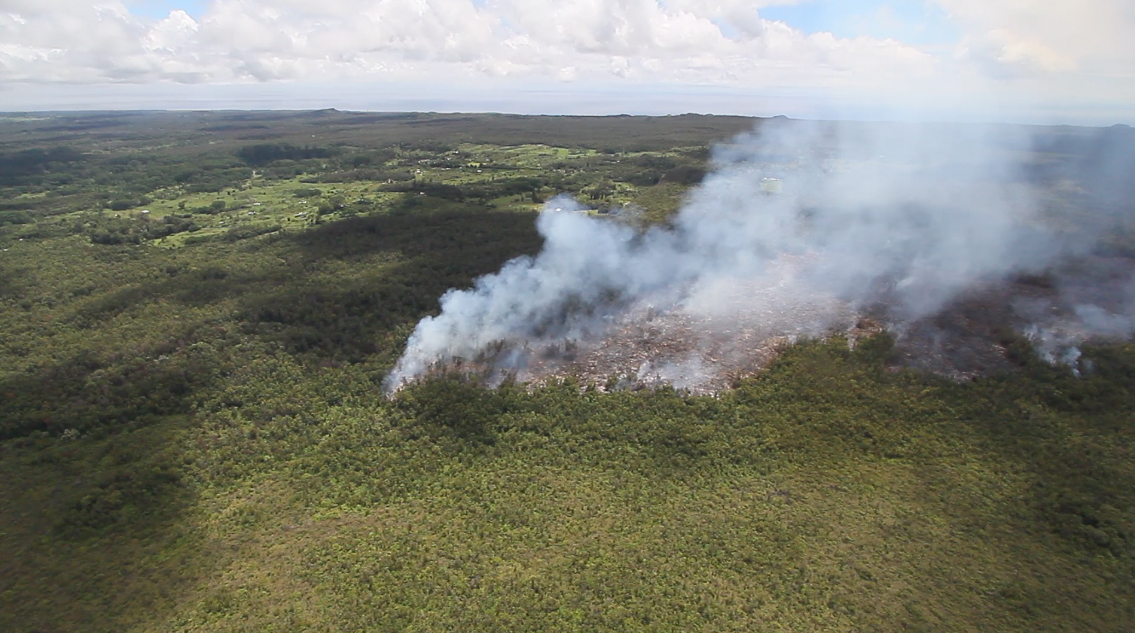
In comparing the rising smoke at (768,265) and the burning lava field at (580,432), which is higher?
the rising smoke at (768,265)

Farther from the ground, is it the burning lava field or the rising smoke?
the rising smoke

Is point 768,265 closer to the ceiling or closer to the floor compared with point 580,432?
closer to the ceiling

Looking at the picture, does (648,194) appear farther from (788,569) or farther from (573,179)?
(788,569)

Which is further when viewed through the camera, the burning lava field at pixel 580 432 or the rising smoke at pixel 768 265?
the rising smoke at pixel 768 265

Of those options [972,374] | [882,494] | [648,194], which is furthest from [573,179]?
[882,494]

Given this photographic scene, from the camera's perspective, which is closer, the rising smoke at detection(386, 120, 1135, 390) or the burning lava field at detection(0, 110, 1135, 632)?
the burning lava field at detection(0, 110, 1135, 632)
